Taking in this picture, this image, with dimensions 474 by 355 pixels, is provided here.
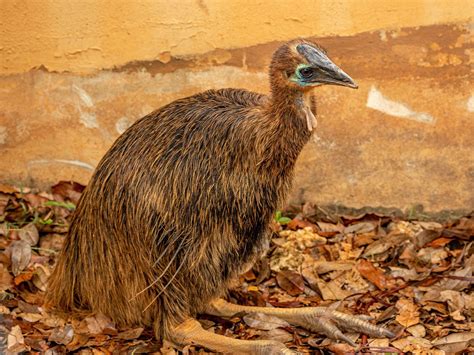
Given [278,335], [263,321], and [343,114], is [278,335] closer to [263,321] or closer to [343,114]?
[263,321]

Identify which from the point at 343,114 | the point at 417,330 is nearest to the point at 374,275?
the point at 417,330

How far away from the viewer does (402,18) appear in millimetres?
4992

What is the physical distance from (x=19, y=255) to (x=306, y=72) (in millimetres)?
2025

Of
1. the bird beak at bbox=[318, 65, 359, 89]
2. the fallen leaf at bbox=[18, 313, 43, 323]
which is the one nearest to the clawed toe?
the bird beak at bbox=[318, 65, 359, 89]

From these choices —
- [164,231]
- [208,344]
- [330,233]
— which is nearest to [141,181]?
[164,231]

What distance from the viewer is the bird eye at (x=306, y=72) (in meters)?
3.76

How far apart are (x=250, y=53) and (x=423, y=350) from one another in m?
1.95

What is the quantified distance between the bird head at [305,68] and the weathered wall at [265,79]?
4.00 feet

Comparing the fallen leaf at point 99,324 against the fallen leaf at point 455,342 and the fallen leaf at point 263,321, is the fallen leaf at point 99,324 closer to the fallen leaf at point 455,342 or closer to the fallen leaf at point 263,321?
the fallen leaf at point 263,321

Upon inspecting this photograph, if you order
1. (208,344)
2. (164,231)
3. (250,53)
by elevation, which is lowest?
(208,344)

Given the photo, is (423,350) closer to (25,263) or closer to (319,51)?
(319,51)

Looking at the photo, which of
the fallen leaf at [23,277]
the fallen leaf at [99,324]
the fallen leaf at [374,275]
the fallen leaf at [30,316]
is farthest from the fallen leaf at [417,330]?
the fallen leaf at [23,277]

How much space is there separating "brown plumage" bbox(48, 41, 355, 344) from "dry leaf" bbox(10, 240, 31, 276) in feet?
2.06

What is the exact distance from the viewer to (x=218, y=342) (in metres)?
4.20
